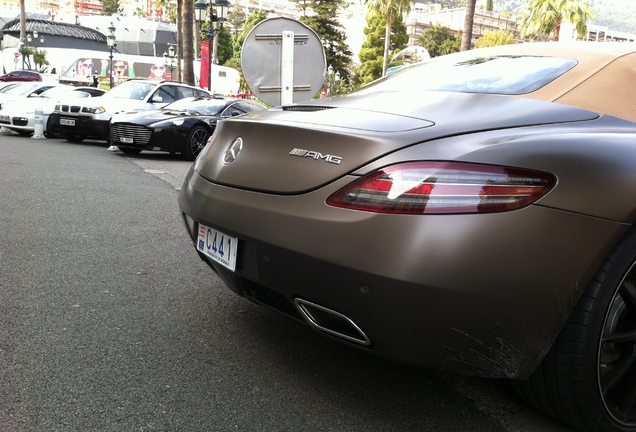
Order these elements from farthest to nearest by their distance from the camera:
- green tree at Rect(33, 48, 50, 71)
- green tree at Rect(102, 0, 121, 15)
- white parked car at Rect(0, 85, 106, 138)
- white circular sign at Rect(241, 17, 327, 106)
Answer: green tree at Rect(102, 0, 121, 15)
green tree at Rect(33, 48, 50, 71)
white parked car at Rect(0, 85, 106, 138)
white circular sign at Rect(241, 17, 327, 106)

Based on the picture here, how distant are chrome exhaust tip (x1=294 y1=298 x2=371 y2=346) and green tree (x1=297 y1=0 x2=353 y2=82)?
7044 centimetres

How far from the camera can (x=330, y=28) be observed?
71688mm

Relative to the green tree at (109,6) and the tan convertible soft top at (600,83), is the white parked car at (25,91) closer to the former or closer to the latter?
the tan convertible soft top at (600,83)

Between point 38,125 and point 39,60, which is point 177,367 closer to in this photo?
point 38,125

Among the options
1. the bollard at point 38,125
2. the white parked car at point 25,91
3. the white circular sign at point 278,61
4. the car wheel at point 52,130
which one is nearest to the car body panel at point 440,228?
the white circular sign at point 278,61

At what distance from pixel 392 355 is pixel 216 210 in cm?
87

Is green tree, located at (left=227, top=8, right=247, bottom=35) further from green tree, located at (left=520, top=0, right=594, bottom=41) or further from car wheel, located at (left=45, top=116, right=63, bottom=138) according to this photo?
car wheel, located at (left=45, top=116, right=63, bottom=138)

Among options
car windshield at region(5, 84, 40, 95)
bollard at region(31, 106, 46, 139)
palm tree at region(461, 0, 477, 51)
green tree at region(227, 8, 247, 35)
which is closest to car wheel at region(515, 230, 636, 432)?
bollard at region(31, 106, 46, 139)

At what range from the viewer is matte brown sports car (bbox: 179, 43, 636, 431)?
5.91 feet

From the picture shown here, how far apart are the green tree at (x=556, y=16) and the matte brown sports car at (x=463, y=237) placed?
104 feet

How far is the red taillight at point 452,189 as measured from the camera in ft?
5.97

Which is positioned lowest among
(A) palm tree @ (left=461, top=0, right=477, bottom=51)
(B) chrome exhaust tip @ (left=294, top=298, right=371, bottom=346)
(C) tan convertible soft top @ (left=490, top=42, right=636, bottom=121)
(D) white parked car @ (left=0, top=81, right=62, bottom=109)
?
(D) white parked car @ (left=0, top=81, right=62, bottom=109)

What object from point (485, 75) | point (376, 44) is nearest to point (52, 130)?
point (485, 75)

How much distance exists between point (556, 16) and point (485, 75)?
32204 millimetres
